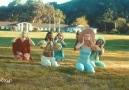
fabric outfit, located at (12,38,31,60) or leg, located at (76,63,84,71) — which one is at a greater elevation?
fabric outfit, located at (12,38,31,60)

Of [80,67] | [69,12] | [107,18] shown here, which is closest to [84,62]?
[80,67]

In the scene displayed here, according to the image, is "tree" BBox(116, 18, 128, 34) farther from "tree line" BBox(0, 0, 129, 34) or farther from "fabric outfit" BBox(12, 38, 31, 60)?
"fabric outfit" BBox(12, 38, 31, 60)

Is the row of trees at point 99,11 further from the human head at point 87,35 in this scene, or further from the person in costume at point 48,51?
the human head at point 87,35

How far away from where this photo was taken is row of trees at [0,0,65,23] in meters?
139

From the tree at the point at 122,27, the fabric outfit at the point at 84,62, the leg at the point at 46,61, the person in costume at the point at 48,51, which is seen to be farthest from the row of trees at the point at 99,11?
the fabric outfit at the point at 84,62

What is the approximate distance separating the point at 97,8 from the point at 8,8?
3731 cm

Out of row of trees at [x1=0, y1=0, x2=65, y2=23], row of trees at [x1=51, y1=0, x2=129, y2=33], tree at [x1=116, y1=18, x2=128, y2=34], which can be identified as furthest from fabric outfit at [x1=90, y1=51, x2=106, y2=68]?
row of trees at [x1=0, y1=0, x2=65, y2=23]

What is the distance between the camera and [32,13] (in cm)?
13775

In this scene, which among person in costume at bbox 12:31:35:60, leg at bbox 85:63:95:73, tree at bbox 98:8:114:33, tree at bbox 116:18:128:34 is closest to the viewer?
leg at bbox 85:63:95:73

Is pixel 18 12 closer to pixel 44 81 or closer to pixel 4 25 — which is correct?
pixel 4 25

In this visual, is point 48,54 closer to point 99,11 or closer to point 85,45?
point 85,45

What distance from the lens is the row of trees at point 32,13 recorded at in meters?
139

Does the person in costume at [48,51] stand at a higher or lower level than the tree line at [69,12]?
lower

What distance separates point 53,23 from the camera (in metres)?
150
